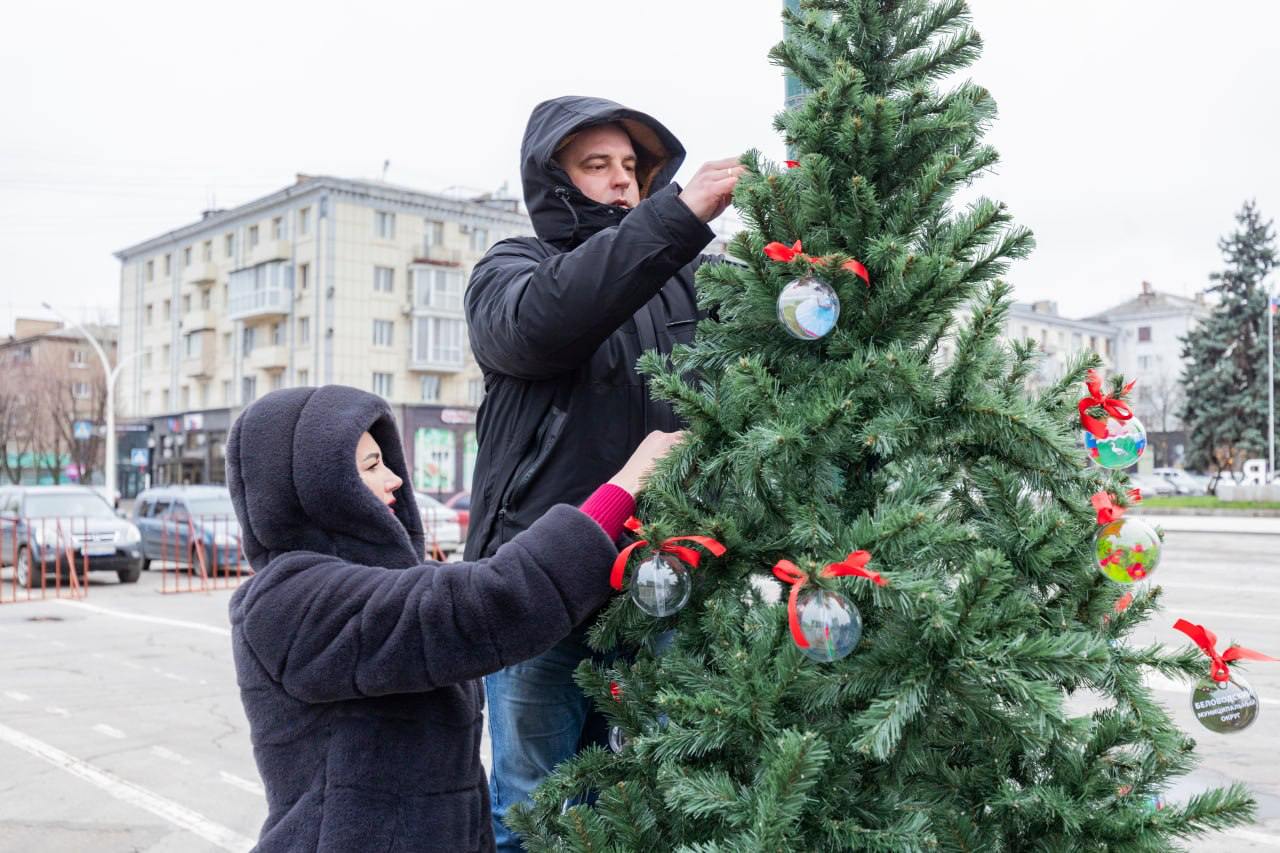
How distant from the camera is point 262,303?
47281 millimetres

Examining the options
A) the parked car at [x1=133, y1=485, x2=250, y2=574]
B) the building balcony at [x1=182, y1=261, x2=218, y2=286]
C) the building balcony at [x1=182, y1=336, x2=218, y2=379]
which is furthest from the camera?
the building balcony at [x1=182, y1=336, x2=218, y2=379]

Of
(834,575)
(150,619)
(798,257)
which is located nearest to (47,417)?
(150,619)

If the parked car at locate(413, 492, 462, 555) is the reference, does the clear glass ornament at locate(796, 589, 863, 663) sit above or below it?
above

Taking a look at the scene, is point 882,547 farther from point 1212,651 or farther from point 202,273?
point 202,273

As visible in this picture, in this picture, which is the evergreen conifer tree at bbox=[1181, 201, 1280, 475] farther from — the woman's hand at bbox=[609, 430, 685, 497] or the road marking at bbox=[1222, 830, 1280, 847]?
the woman's hand at bbox=[609, 430, 685, 497]

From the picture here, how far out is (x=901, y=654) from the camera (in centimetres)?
153

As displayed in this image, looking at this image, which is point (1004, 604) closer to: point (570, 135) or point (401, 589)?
point (401, 589)

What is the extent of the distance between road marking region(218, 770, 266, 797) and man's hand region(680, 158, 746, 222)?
460 centimetres

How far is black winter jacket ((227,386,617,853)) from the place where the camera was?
1808 mm

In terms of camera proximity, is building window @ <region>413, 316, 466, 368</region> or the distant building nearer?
building window @ <region>413, 316, 466, 368</region>

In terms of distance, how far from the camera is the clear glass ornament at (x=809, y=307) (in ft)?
5.32

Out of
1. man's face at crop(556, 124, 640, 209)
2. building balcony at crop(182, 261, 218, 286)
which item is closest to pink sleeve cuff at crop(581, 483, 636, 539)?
man's face at crop(556, 124, 640, 209)

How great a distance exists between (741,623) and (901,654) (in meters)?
0.27

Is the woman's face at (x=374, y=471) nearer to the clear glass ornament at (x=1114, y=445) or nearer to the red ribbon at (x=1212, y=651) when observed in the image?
the clear glass ornament at (x=1114, y=445)
